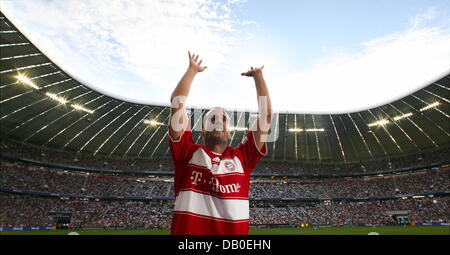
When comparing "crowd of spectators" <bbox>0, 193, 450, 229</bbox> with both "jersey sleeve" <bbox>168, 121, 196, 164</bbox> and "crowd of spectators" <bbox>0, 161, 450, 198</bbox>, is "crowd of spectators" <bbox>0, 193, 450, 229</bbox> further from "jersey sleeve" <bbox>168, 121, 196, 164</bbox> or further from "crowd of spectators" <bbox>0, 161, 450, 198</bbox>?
"jersey sleeve" <bbox>168, 121, 196, 164</bbox>

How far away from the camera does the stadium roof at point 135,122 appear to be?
30641 millimetres

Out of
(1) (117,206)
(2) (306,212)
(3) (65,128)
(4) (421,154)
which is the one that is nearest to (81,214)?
(1) (117,206)

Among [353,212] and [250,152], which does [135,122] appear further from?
[250,152]

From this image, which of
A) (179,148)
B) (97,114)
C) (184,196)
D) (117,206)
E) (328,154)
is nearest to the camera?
(184,196)

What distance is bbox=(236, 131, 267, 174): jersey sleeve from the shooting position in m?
2.90

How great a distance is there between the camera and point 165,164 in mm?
58938

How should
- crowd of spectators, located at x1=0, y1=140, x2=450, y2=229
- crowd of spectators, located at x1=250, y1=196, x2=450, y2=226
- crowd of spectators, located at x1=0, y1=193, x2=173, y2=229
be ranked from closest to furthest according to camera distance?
crowd of spectators, located at x1=0, y1=193, x2=173, y2=229, crowd of spectators, located at x1=0, y1=140, x2=450, y2=229, crowd of spectators, located at x1=250, y1=196, x2=450, y2=226

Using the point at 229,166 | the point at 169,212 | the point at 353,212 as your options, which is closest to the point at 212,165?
the point at 229,166

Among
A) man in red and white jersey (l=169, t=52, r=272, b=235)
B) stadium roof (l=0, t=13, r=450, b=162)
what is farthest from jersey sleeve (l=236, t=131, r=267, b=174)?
stadium roof (l=0, t=13, r=450, b=162)

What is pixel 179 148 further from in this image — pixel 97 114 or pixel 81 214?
pixel 81 214

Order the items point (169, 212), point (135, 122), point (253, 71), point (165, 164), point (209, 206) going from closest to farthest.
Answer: point (209, 206) → point (253, 71) → point (135, 122) → point (169, 212) → point (165, 164)

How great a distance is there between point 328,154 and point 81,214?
4797 centimetres

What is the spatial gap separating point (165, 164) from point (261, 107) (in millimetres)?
58104

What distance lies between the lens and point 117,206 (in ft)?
159
